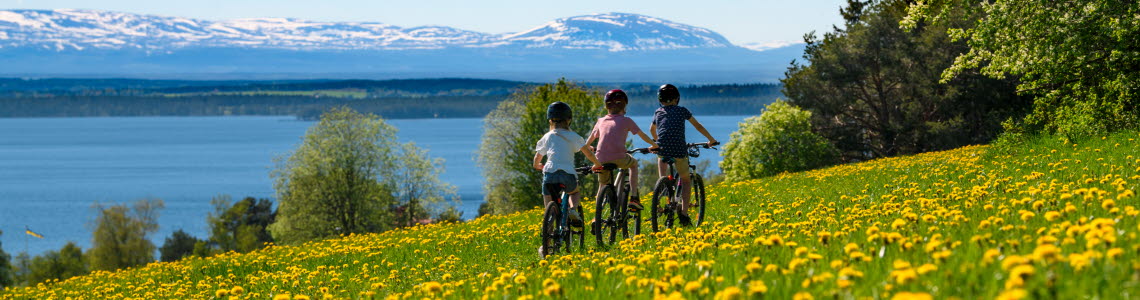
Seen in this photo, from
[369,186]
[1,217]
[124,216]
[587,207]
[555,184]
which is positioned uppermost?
[555,184]

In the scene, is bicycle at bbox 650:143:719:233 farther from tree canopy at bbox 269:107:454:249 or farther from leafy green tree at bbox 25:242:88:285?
leafy green tree at bbox 25:242:88:285

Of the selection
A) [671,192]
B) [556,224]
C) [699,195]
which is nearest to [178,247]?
[699,195]

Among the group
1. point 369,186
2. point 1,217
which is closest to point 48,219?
point 1,217

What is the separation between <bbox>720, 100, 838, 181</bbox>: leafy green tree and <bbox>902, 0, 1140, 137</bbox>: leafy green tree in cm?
3063

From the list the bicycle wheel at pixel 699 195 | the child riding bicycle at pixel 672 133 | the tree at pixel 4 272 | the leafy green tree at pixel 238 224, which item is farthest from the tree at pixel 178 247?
the child riding bicycle at pixel 672 133

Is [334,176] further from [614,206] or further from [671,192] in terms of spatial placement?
[614,206]

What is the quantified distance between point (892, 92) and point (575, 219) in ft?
159

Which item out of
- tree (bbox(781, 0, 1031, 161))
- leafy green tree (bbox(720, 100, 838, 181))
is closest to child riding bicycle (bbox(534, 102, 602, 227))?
tree (bbox(781, 0, 1031, 161))

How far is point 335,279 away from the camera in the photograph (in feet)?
32.4

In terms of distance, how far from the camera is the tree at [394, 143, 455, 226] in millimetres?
68750

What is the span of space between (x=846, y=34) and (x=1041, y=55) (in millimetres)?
38731

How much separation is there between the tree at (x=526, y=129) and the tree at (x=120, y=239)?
4736cm

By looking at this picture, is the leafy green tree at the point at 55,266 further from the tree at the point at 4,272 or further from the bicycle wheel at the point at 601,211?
the bicycle wheel at the point at 601,211

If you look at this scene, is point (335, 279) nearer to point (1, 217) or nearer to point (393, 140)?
point (393, 140)
